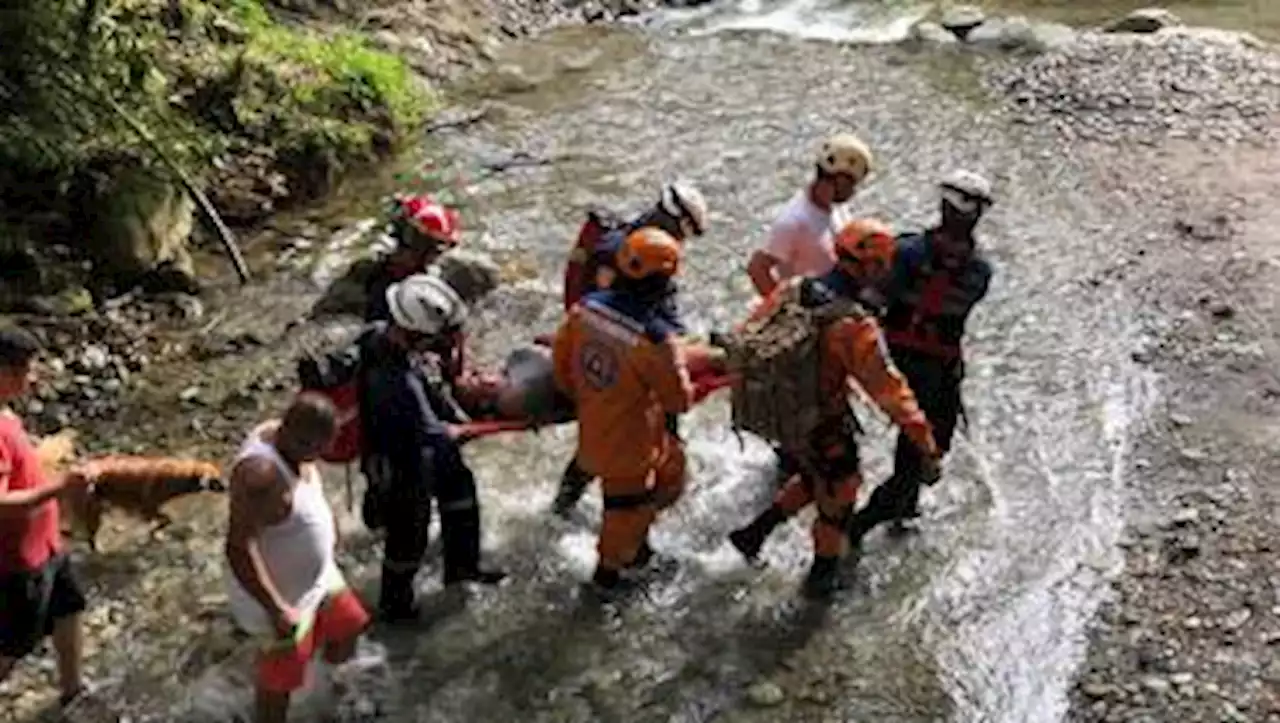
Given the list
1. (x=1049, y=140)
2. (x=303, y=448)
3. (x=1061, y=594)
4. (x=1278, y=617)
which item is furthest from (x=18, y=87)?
(x=1049, y=140)

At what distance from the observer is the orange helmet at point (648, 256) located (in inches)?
312

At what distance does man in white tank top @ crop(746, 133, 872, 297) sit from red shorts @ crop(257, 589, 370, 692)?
316cm

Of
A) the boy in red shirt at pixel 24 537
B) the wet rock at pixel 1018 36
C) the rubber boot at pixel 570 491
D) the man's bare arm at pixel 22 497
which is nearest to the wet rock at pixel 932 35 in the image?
the wet rock at pixel 1018 36

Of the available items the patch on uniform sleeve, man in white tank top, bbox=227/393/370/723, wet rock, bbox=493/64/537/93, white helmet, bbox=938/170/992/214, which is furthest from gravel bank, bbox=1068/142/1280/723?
wet rock, bbox=493/64/537/93

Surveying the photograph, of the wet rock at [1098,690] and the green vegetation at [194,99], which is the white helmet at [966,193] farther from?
the green vegetation at [194,99]

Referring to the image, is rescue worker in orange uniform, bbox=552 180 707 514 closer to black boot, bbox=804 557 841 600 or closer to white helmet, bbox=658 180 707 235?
white helmet, bbox=658 180 707 235

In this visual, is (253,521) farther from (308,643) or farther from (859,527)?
(859,527)

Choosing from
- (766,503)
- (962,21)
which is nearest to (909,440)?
(766,503)

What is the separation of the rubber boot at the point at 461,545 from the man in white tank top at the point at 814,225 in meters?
2.13

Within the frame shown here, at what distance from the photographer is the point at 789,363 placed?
8297 millimetres

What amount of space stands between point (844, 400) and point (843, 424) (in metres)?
0.13

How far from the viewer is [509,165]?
607 inches

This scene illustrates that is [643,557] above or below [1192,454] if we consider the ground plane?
above

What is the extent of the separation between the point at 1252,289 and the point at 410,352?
7209 millimetres
